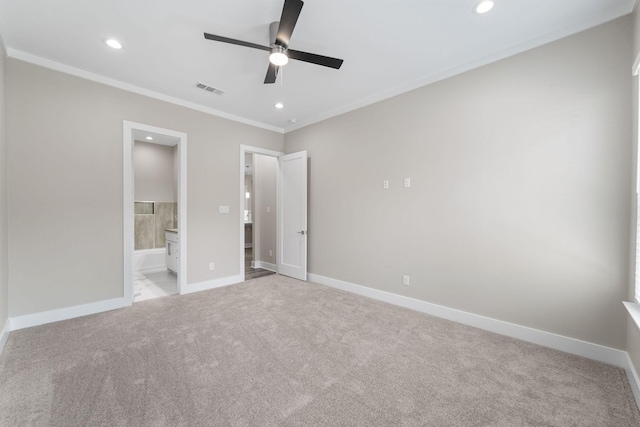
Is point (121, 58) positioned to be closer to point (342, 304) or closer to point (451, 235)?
→ point (342, 304)

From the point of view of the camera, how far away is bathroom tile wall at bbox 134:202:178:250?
557 cm

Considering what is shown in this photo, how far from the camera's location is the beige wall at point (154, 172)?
18.5 ft

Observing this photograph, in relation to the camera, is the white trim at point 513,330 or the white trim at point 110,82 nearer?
the white trim at point 513,330

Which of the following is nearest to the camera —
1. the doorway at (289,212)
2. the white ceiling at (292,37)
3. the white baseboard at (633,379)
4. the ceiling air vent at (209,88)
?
the white baseboard at (633,379)

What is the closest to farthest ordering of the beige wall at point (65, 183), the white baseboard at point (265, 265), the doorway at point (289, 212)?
the beige wall at point (65, 183) → the doorway at point (289, 212) → the white baseboard at point (265, 265)

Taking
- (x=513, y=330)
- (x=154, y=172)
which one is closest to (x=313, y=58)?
(x=513, y=330)

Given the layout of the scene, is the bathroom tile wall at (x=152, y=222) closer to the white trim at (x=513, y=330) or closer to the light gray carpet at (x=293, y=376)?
the light gray carpet at (x=293, y=376)

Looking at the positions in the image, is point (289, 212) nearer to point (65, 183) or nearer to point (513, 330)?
point (65, 183)

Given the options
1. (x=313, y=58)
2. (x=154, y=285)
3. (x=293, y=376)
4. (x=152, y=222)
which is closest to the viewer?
(x=293, y=376)

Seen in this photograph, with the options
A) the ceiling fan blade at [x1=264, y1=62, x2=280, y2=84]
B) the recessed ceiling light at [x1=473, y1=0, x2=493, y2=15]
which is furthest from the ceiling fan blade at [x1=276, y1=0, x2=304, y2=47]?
the recessed ceiling light at [x1=473, y1=0, x2=493, y2=15]

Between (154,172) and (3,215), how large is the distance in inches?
136

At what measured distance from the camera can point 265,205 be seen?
5812mm

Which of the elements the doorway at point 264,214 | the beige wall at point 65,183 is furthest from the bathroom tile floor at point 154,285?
the doorway at point 264,214

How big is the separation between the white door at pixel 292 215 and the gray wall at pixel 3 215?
347 centimetres
